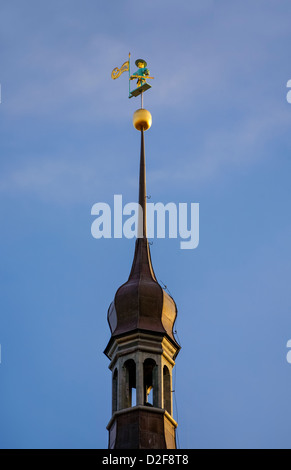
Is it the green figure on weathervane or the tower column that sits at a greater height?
the green figure on weathervane

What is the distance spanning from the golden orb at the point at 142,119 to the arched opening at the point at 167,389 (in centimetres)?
1167

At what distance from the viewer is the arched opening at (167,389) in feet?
158

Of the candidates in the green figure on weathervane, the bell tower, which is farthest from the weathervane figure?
the bell tower

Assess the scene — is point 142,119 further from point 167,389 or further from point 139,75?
point 167,389

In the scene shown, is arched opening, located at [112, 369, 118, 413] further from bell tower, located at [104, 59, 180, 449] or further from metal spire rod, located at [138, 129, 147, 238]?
metal spire rod, located at [138, 129, 147, 238]

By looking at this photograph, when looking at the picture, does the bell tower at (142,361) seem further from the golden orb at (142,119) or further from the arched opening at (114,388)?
the golden orb at (142,119)

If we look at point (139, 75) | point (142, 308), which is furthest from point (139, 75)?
point (142, 308)

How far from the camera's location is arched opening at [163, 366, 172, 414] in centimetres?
4803

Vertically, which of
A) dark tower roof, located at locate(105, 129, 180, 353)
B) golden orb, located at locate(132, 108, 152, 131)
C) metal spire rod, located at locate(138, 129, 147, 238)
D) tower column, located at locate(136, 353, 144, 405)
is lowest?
tower column, located at locate(136, 353, 144, 405)

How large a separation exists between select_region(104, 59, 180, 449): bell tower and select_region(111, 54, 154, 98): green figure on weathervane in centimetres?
792

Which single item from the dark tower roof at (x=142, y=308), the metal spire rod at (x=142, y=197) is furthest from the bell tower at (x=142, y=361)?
the metal spire rod at (x=142, y=197)
